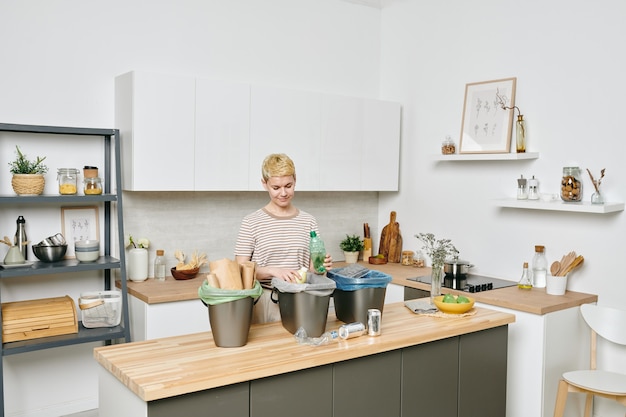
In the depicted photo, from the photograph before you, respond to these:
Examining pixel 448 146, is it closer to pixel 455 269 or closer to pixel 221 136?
pixel 455 269

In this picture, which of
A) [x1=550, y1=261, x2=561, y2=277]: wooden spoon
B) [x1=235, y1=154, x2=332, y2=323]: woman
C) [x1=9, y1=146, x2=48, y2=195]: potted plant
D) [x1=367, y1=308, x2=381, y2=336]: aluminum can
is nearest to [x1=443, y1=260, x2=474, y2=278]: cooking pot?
[x1=550, y1=261, x2=561, y2=277]: wooden spoon

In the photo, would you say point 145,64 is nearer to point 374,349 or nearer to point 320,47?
point 320,47

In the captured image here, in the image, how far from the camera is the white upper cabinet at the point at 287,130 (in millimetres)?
4645

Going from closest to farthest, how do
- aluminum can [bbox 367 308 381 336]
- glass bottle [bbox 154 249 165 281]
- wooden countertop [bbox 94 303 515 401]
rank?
wooden countertop [bbox 94 303 515 401], aluminum can [bbox 367 308 381 336], glass bottle [bbox 154 249 165 281]

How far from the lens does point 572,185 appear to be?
4102mm

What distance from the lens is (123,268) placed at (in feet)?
13.4

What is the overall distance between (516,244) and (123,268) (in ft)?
9.66

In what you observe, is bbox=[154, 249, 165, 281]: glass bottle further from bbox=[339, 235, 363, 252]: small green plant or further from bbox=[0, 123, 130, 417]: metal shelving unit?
bbox=[339, 235, 363, 252]: small green plant

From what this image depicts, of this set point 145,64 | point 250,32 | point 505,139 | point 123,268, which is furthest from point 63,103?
point 505,139

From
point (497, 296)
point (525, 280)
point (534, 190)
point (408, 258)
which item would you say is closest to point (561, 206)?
point (534, 190)

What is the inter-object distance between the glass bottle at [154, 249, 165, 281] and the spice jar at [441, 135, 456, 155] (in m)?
2.45

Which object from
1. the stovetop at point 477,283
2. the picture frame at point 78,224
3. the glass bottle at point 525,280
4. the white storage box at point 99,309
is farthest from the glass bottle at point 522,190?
the picture frame at point 78,224

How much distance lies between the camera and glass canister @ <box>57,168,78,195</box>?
397 centimetres

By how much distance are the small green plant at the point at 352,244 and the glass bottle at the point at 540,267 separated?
1.71 meters
